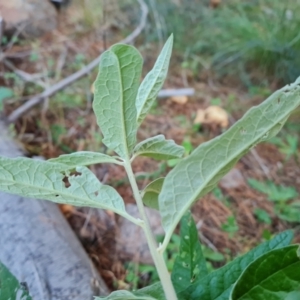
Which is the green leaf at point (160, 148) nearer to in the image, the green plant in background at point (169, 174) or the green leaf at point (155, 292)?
the green plant in background at point (169, 174)

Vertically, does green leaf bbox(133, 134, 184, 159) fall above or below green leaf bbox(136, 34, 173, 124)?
below

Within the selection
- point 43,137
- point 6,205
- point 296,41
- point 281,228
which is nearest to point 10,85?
point 43,137

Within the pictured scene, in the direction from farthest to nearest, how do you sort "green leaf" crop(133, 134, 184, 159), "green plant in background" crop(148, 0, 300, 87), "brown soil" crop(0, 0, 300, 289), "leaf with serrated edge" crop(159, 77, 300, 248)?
"green plant in background" crop(148, 0, 300, 87)
"brown soil" crop(0, 0, 300, 289)
"green leaf" crop(133, 134, 184, 159)
"leaf with serrated edge" crop(159, 77, 300, 248)

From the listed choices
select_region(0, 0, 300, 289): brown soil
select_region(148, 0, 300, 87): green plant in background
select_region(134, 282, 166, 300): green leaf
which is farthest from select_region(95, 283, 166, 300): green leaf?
select_region(148, 0, 300, 87): green plant in background

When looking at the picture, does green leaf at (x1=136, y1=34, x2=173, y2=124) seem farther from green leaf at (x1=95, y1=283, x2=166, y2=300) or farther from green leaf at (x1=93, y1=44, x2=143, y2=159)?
green leaf at (x1=95, y1=283, x2=166, y2=300)

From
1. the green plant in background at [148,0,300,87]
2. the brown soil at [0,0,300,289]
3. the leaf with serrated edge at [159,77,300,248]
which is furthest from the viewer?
the green plant in background at [148,0,300,87]

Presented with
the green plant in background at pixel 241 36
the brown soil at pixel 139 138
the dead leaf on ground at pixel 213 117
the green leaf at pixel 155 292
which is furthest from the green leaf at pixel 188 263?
the green plant in background at pixel 241 36

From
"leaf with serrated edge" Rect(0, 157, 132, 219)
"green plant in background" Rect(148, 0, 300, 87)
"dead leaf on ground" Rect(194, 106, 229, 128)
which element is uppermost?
"leaf with serrated edge" Rect(0, 157, 132, 219)

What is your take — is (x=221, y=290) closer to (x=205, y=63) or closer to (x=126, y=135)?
(x=126, y=135)
